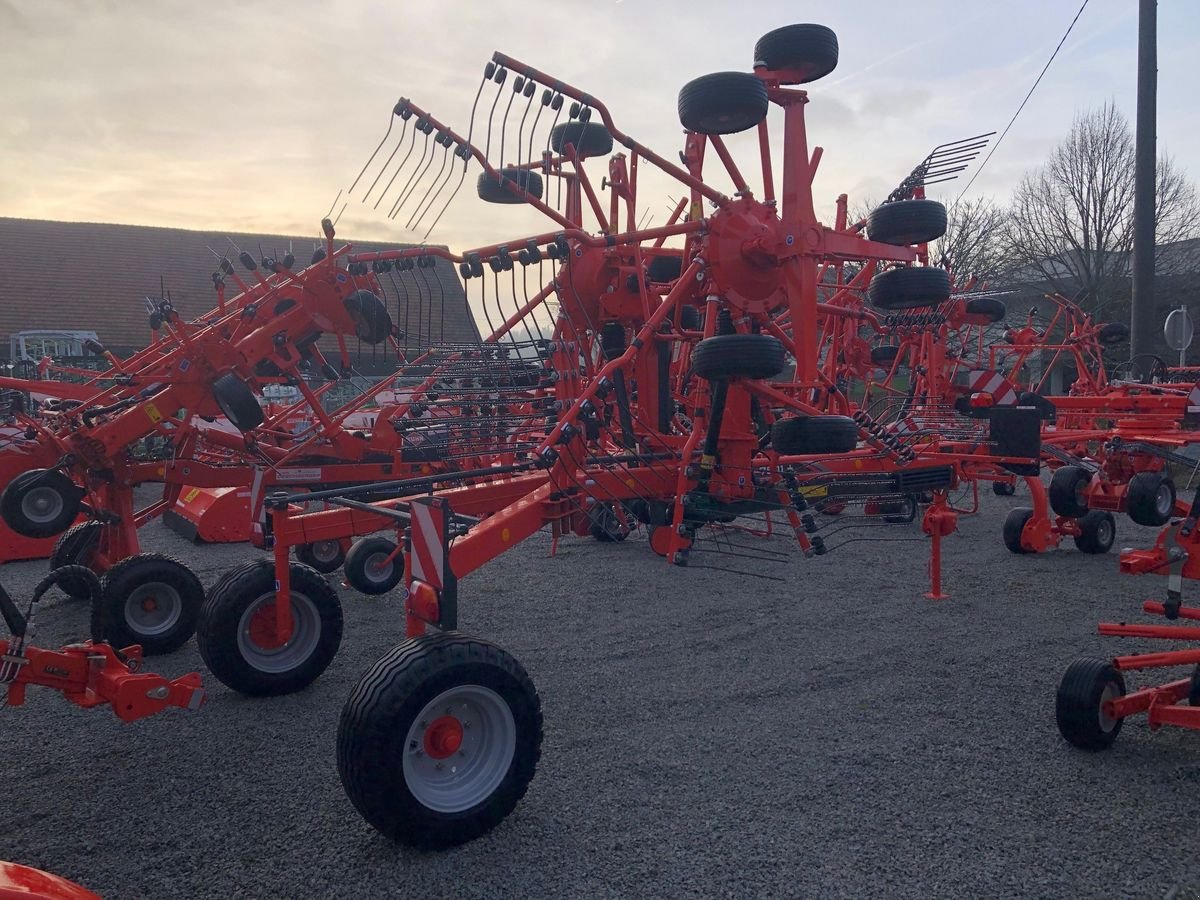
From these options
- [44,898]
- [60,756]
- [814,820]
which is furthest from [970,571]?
[44,898]

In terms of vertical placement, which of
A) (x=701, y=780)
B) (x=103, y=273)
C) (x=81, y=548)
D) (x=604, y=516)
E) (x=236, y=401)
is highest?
(x=103, y=273)

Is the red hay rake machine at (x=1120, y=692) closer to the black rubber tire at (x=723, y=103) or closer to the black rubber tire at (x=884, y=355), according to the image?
the black rubber tire at (x=723, y=103)

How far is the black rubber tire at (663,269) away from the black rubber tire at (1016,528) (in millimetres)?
4853

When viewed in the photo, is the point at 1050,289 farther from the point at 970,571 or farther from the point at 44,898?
the point at 44,898

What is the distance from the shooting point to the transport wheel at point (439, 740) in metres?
3.29

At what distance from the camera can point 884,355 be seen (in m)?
11.6

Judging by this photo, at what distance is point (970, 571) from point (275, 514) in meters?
6.63

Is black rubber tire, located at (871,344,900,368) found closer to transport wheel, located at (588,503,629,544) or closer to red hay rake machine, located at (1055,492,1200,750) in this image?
transport wheel, located at (588,503,629,544)

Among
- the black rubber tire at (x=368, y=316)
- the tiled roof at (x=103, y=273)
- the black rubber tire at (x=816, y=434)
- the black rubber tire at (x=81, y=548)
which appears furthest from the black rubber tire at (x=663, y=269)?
the tiled roof at (x=103, y=273)

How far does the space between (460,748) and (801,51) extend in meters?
4.10

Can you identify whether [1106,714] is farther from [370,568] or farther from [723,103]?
[370,568]

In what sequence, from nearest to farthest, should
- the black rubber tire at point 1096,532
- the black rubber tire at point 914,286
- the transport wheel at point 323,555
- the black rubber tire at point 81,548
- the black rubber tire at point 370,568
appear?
the black rubber tire at point 914,286, the black rubber tire at point 81,548, the black rubber tire at point 370,568, the transport wheel at point 323,555, the black rubber tire at point 1096,532

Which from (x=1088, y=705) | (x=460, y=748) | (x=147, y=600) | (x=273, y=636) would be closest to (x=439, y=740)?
(x=460, y=748)

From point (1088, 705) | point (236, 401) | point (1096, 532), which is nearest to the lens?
point (1088, 705)
